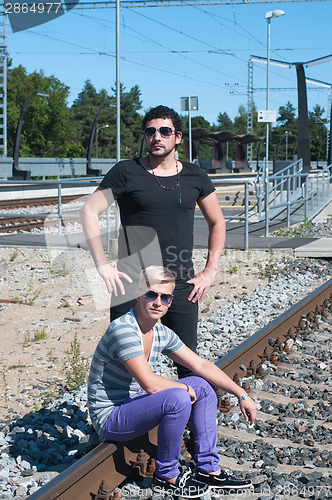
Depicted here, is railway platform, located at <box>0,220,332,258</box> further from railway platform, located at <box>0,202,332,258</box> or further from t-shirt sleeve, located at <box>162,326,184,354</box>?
t-shirt sleeve, located at <box>162,326,184,354</box>

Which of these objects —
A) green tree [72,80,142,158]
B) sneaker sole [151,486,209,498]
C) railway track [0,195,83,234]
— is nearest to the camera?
sneaker sole [151,486,209,498]

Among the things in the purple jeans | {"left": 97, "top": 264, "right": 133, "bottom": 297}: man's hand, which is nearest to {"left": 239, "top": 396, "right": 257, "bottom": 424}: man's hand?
the purple jeans

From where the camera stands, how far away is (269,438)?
387 centimetres

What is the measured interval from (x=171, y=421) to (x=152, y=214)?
0.97 m

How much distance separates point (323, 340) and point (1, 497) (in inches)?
148

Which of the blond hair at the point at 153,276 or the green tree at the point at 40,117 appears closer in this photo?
the blond hair at the point at 153,276

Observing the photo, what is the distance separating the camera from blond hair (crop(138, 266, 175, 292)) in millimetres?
3119

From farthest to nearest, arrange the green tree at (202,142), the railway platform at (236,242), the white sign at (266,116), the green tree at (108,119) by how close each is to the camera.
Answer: the green tree at (202,142)
the green tree at (108,119)
the white sign at (266,116)
the railway platform at (236,242)

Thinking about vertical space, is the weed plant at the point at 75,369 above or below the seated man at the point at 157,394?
below

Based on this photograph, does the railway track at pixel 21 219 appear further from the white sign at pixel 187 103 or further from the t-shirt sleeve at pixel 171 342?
the t-shirt sleeve at pixel 171 342

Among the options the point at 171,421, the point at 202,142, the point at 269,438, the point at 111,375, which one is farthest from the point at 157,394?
the point at 202,142

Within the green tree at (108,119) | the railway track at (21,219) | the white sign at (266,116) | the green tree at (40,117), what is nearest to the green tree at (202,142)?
the green tree at (108,119)

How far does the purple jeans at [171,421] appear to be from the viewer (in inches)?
123

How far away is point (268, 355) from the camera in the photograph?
216 inches
